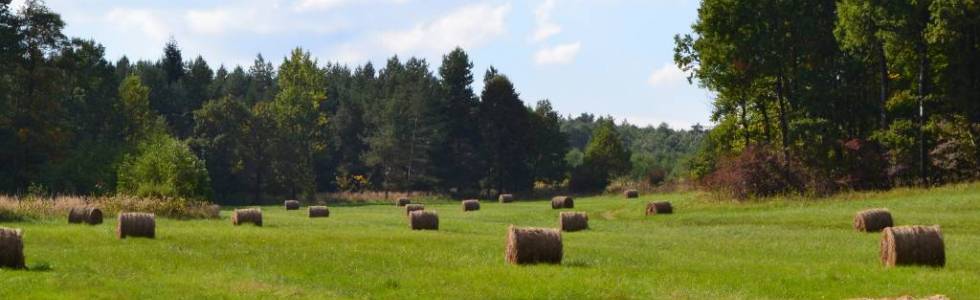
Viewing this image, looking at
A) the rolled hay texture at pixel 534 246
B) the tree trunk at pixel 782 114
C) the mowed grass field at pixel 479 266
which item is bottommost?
the mowed grass field at pixel 479 266

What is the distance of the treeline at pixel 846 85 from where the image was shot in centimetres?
6312

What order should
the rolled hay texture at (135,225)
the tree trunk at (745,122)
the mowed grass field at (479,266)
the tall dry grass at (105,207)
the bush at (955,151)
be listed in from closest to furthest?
the mowed grass field at (479,266), the rolled hay texture at (135,225), the tall dry grass at (105,207), the bush at (955,151), the tree trunk at (745,122)

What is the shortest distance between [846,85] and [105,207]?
4835 cm

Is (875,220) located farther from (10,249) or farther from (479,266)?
(10,249)

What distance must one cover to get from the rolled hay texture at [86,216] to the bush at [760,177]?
36595 mm

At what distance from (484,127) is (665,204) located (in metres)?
78.4

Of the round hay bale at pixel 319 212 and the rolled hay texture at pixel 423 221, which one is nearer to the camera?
the rolled hay texture at pixel 423 221

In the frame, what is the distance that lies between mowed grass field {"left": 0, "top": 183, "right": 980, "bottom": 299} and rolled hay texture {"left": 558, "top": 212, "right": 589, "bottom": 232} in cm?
66

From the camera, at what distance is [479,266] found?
25000mm

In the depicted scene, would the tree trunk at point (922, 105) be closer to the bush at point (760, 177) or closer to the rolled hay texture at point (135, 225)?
the bush at point (760, 177)

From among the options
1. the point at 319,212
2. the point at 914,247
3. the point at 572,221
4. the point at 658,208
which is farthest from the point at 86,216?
the point at 914,247

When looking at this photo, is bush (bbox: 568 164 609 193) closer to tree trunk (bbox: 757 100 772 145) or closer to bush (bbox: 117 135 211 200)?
tree trunk (bbox: 757 100 772 145)

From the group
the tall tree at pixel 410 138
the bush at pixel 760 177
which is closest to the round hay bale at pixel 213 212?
the bush at pixel 760 177

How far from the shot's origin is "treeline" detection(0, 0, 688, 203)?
89000 millimetres
